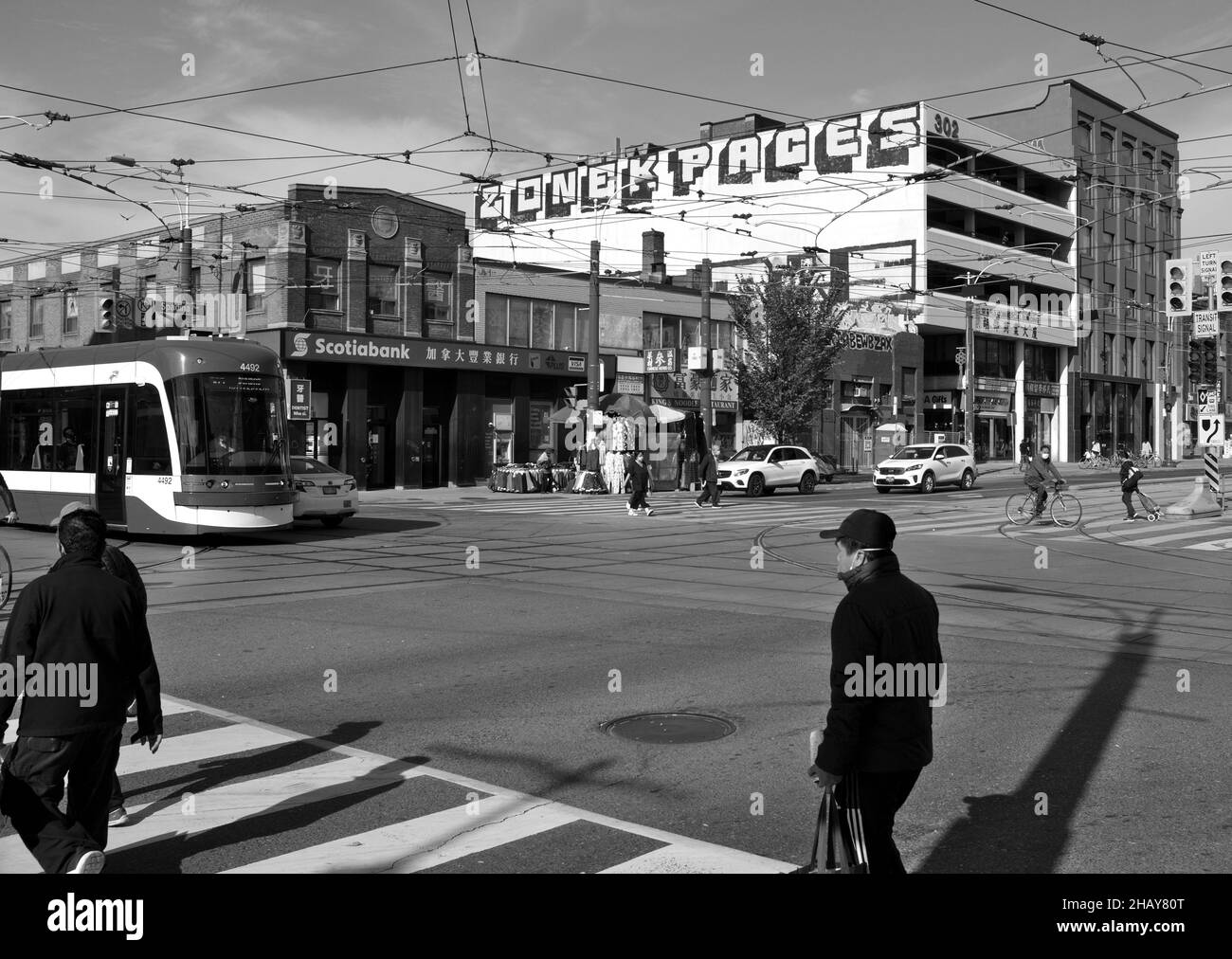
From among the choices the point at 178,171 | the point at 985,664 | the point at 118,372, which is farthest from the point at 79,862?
the point at 178,171

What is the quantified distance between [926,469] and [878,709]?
35.5 m

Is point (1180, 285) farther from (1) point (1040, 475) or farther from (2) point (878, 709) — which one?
(2) point (878, 709)

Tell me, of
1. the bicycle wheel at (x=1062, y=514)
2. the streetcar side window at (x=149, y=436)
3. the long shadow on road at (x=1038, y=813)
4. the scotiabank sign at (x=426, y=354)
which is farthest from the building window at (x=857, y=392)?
the long shadow on road at (x=1038, y=813)

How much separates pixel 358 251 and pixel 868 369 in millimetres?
28807

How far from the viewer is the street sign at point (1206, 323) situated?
25.1 m

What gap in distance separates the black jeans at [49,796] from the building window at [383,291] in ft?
116

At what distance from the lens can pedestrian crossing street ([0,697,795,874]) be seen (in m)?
5.00

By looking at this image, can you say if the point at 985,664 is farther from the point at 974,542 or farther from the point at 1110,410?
the point at 1110,410

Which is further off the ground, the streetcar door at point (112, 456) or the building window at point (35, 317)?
the building window at point (35, 317)

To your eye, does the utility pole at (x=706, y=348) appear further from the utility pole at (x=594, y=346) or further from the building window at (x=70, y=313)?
the building window at (x=70, y=313)

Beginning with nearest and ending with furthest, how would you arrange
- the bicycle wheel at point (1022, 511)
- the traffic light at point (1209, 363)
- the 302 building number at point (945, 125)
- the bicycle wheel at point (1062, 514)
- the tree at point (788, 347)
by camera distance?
the bicycle wheel at point (1062, 514)
the bicycle wheel at point (1022, 511)
the traffic light at point (1209, 363)
the tree at point (788, 347)
the 302 building number at point (945, 125)

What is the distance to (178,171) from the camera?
26.0m

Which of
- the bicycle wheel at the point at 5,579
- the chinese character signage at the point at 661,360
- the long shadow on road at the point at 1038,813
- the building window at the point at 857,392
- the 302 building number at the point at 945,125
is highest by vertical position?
the 302 building number at the point at 945,125

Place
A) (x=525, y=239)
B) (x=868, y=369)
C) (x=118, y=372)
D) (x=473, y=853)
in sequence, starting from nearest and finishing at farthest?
(x=473, y=853) < (x=118, y=372) < (x=868, y=369) < (x=525, y=239)
